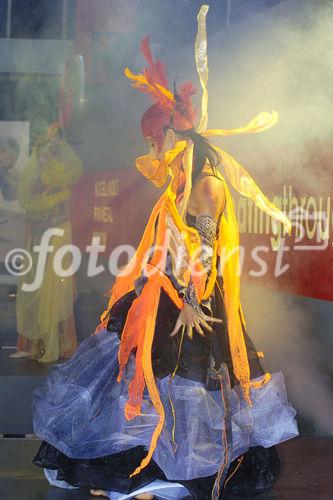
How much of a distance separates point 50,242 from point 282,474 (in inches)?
95.1

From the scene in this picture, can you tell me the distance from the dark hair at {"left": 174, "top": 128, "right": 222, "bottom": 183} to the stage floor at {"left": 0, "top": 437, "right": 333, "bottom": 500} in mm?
1250

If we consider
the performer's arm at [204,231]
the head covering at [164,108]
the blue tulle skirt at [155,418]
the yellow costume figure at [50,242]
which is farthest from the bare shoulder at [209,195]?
the yellow costume figure at [50,242]

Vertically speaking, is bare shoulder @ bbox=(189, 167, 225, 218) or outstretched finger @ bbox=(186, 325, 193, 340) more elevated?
bare shoulder @ bbox=(189, 167, 225, 218)

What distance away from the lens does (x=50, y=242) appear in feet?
19.0

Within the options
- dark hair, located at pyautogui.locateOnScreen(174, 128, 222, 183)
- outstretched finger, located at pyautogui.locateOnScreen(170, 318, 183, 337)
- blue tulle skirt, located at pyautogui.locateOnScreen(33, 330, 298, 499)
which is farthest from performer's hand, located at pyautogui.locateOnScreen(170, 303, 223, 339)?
dark hair, located at pyautogui.locateOnScreen(174, 128, 222, 183)

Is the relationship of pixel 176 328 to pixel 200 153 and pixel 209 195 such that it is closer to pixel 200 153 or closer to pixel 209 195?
pixel 209 195

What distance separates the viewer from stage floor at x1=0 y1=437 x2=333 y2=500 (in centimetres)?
355

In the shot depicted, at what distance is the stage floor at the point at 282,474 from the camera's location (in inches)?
140

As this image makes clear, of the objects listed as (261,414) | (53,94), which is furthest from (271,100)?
(53,94)

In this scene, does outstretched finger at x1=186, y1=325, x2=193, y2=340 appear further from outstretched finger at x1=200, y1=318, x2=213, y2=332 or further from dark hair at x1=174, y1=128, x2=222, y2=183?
dark hair at x1=174, y1=128, x2=222, y2=183

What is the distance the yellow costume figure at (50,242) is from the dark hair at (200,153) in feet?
7.69

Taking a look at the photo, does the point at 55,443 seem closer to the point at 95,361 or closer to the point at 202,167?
the point at 95,361

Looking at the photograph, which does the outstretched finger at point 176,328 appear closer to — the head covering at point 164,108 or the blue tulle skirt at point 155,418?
the blue tulle skirt at point 155,418

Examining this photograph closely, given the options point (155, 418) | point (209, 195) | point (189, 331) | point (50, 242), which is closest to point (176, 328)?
point (189, 331)
